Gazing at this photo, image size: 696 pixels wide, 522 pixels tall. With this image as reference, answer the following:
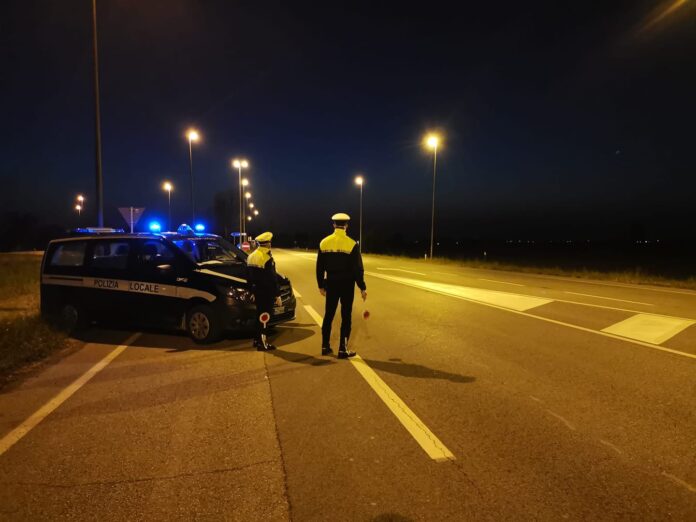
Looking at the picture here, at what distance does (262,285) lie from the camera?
741cm

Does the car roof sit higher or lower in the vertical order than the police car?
higher

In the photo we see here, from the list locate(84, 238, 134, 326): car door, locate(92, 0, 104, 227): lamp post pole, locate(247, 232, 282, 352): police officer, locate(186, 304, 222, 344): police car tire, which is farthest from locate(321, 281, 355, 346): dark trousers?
locate(92, 0, 104, 227): lamp post pole

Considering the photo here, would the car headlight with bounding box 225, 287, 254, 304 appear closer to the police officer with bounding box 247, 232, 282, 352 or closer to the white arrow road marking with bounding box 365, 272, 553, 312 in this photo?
the police officer with bounding box 247, 232, 282, 352

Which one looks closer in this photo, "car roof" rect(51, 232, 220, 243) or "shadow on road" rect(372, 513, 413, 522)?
"shadow on road" rect(372, 513, 413, 522)

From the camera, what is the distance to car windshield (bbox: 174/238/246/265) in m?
8.64

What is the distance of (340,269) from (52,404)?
369 centimetres

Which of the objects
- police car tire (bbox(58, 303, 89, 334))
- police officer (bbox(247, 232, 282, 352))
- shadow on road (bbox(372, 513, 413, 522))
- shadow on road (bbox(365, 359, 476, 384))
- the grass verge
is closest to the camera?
shadow on road (bbox(372, 513, 413, 522))

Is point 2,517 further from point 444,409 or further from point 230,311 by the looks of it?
point 230,311

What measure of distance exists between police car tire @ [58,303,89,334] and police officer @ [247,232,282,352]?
134 inches

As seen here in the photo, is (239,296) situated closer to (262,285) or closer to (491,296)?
(262,285)

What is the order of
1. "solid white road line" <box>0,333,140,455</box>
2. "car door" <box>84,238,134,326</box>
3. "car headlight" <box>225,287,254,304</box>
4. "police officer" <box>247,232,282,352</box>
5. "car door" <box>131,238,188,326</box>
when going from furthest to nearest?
1. "car door" <box>84,238,134,326</box>
2. "car door" <box>131,238,188,326</box>
3. "car headlight" <box>225,287,254,304</box>
4. "police officer" <box>247,232,282,352</box>
5. "solid white road line" <box>0,333,140,455</box>

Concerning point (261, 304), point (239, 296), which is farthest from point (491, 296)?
point (239, 296)

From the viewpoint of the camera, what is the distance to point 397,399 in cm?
510

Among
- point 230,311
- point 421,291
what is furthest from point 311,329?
point 421,291
